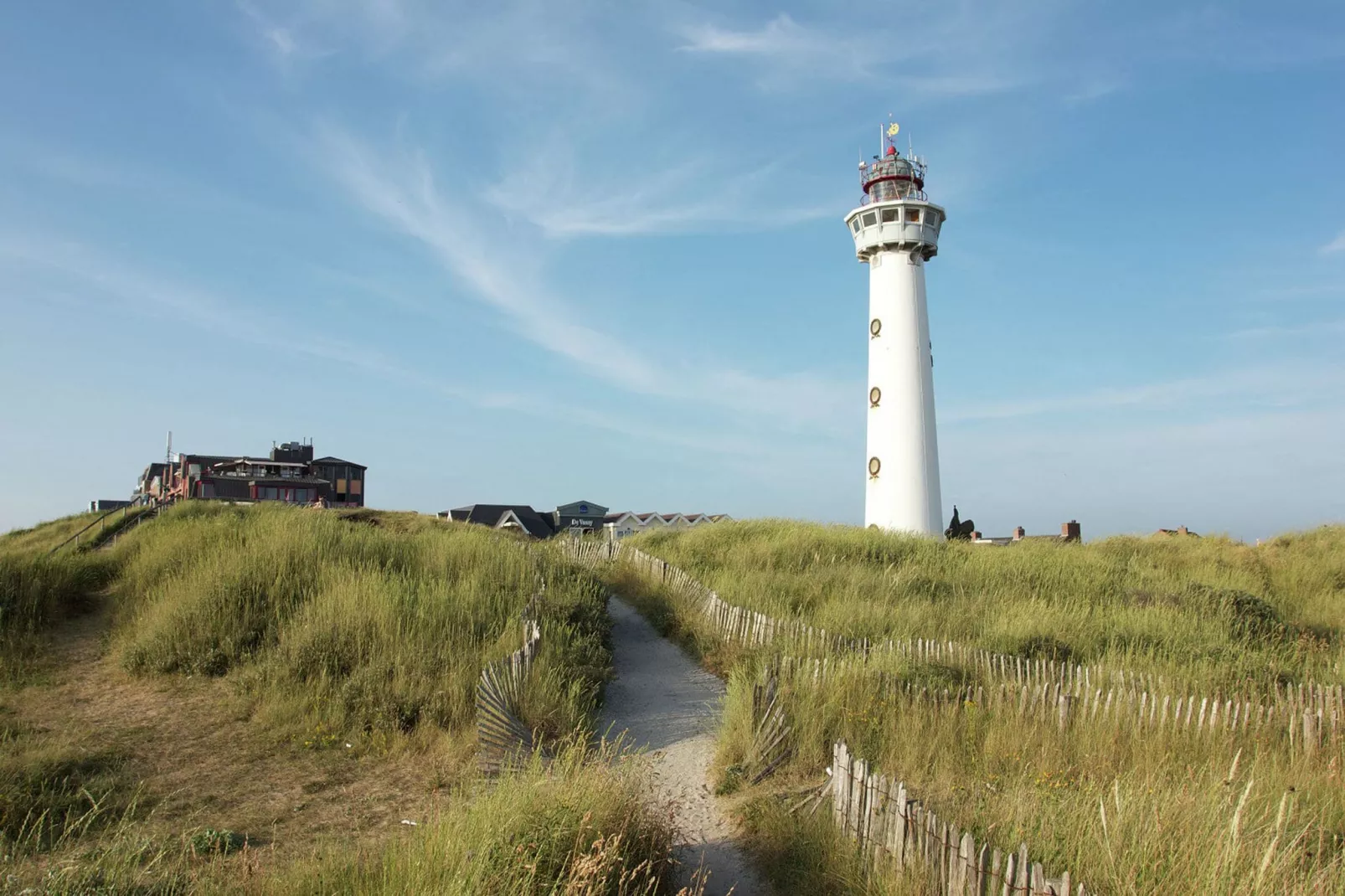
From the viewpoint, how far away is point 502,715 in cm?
794

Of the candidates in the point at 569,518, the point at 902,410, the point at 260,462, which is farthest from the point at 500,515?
the point at 902,410

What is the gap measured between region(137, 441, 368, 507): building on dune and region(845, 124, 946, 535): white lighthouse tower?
36396mm

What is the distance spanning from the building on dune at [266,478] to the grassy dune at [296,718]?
40706mm

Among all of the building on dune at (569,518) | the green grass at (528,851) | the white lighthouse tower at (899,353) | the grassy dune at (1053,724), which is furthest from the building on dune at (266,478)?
the green grass at (528,851)

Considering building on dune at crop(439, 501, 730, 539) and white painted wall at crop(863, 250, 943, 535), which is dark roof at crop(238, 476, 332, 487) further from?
white painted wall at crop(863, 250, 943, 535)

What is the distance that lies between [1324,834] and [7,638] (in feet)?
48.5

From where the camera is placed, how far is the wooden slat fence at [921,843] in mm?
4242

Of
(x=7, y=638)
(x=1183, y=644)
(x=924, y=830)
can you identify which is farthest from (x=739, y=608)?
(x=7, y=638)

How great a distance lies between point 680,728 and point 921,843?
183 inches

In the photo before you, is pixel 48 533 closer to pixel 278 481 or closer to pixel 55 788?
pixel 55 788

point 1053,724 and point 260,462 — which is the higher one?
point 260,462

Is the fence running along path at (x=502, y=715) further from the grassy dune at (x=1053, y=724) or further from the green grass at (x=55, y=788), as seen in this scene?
the green grass at (x=55, y=788)

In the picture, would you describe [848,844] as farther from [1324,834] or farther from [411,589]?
[411,589]

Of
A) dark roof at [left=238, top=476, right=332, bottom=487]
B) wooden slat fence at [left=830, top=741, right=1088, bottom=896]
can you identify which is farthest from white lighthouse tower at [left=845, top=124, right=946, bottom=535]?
dark roof at [left=238, top=476, right=332, bottom=487]
